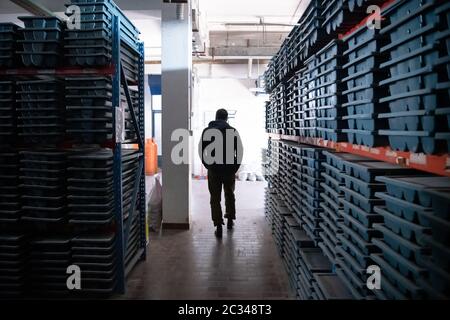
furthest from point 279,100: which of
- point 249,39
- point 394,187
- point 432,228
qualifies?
point 249,39

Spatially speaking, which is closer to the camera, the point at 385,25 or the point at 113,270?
the point at 385,25

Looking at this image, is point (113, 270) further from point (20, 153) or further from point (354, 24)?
point (354, 24)

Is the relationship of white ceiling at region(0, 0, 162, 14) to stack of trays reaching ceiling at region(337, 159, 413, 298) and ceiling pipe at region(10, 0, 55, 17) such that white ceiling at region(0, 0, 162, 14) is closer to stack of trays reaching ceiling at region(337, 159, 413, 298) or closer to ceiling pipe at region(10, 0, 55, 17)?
ceiling pipe at region(10, 0, 55, 17)

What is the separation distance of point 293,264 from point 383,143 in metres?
2.03

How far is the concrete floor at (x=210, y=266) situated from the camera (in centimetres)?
350

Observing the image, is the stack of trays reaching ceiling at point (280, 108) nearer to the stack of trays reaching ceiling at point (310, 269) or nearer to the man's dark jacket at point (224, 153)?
the man's dark jacket at point (224, 153)

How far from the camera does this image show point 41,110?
10.9 feet

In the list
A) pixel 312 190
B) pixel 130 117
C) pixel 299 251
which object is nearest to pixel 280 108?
pixel 130 117

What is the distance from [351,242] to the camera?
2.03 m

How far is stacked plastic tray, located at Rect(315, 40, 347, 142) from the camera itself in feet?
7.55

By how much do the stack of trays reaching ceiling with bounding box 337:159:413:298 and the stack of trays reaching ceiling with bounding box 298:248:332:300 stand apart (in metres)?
0.55

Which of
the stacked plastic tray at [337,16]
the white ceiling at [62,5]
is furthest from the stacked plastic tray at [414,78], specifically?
the white ceiling at [62,5]

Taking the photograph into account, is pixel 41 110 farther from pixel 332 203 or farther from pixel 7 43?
pixel 332 203
